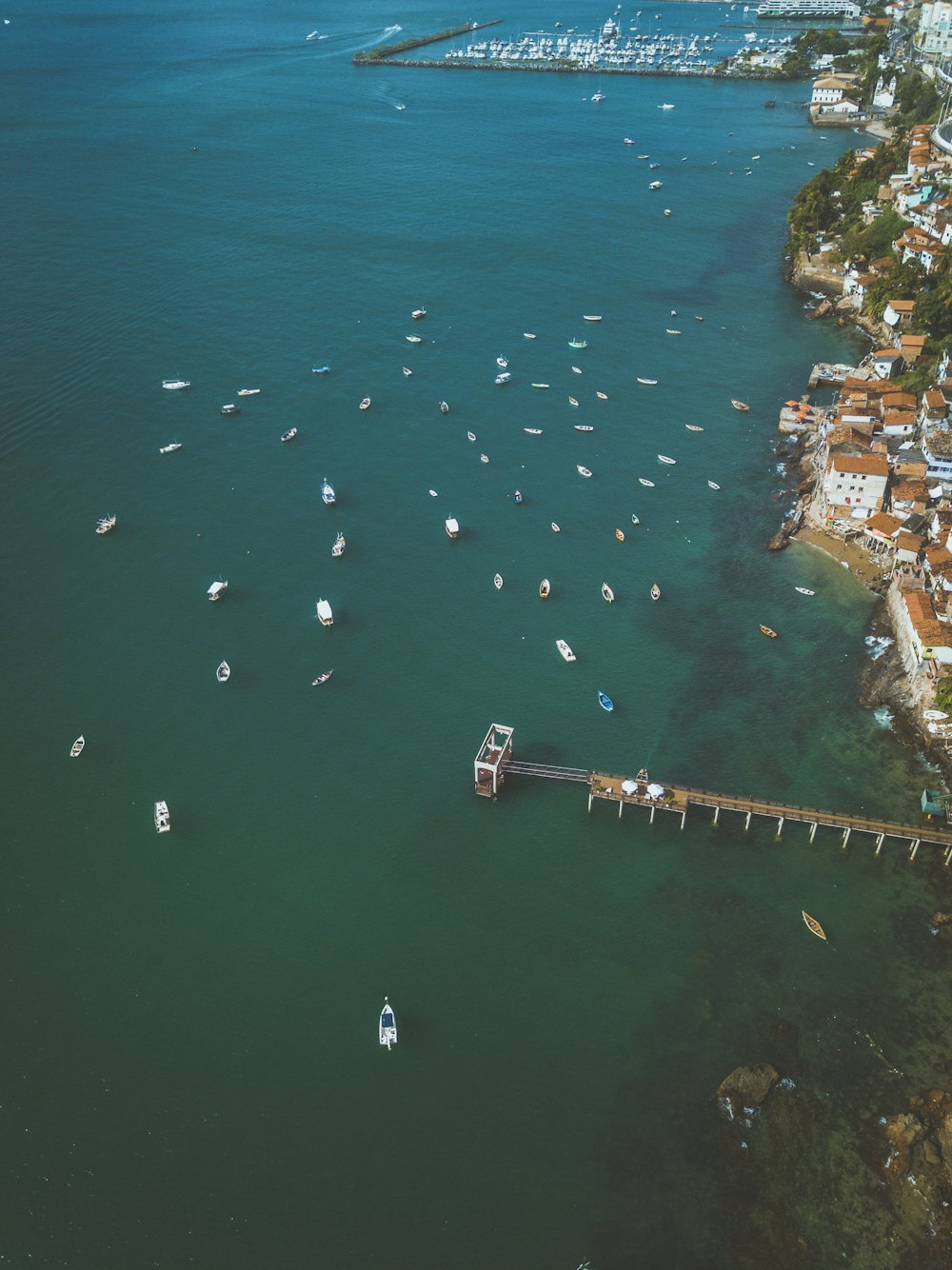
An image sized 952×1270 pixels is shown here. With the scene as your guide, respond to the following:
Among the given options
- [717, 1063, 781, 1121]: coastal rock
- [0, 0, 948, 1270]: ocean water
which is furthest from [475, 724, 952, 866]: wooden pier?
[717, 1063, 781, 1121]: coastal rock

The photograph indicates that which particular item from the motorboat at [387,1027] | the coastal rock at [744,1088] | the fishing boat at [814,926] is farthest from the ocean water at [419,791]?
the coastal rock at [744,1088]

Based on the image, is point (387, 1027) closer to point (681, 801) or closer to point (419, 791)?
point (419, 791)

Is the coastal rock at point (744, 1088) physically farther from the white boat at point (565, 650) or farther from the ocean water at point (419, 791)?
the white boat at point (565, 650)

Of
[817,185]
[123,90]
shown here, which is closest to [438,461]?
[817,185]

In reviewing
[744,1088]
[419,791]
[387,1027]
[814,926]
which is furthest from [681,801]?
[387,1027]

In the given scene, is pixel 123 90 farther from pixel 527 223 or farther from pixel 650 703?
pixel 650 703

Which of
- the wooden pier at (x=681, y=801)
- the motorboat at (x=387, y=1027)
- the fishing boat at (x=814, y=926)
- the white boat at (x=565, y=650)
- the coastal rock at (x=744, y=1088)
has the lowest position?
the coastal rock at (x=744, y=1088)
